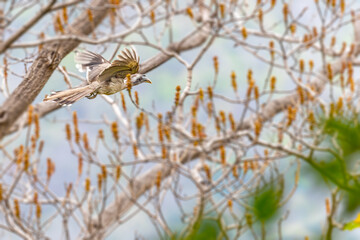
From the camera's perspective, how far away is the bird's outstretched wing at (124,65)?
0.65 meters

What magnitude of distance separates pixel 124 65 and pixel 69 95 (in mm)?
82

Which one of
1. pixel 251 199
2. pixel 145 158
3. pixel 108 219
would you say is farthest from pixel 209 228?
pixel 108 219

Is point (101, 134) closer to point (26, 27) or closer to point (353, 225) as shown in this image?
point (26, 27)

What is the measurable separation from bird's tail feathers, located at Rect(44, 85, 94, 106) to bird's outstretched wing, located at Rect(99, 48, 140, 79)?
3 cm

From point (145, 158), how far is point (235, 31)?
1.55 m

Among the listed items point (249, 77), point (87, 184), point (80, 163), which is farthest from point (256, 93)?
point (80, 163)

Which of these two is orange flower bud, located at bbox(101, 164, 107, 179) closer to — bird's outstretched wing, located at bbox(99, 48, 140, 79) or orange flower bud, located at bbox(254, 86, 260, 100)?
orange flower bud, located at bbox(254, 86, 260, 100)

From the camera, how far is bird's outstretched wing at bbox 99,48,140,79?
25.6 inches

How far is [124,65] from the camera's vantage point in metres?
0.66

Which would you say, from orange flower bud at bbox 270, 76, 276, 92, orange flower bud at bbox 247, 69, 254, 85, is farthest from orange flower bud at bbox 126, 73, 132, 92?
orange flower bud at bbox 270, 76, 276, 92

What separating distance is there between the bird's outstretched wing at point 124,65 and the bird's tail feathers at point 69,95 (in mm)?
29

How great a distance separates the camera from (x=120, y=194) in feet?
20.4

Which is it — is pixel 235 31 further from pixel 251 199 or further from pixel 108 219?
pixel 251 199

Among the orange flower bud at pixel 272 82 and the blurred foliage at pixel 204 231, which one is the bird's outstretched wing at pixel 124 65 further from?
the orange flower bud at pixel 272 82
